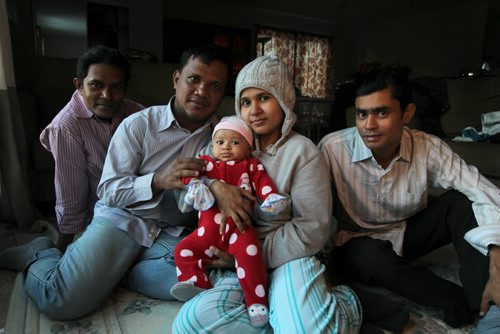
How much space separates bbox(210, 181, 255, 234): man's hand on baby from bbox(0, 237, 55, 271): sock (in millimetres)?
808

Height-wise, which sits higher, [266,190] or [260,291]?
[266,190]

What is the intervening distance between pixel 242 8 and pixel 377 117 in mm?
6703

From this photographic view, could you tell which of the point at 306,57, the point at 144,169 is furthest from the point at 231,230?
the point at 306,57

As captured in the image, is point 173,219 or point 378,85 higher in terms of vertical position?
point 378,85

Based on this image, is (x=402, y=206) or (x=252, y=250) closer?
(x=252, y=250)

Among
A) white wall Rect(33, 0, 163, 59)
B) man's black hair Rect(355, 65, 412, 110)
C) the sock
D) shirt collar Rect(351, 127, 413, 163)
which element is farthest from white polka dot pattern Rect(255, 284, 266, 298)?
white wall Rect(33, 0, 163, 59)

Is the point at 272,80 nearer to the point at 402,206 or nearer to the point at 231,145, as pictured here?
the point at 231,145

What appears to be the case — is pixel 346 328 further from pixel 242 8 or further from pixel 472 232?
pixel 242 8

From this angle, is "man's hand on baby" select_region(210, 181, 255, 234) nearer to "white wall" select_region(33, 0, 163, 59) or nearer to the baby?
the baby

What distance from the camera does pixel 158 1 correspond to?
6.22 meters

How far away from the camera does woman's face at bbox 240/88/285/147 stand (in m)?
1.16

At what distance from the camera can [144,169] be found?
4.40 ft

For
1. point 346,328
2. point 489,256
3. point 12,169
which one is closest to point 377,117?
point 489,256

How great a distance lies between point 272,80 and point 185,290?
694 millimetres
